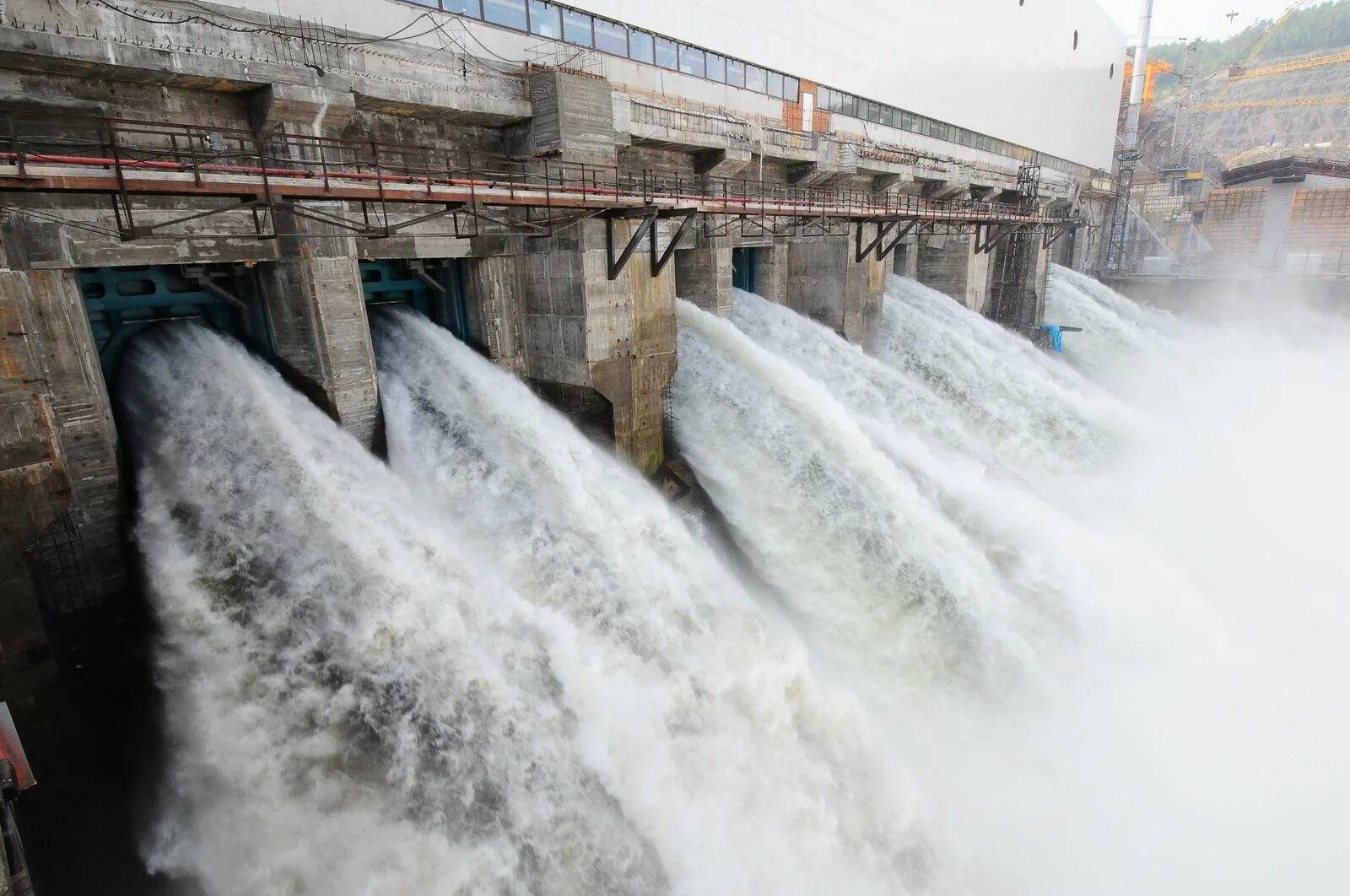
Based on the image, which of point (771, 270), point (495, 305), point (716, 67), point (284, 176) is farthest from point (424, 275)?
point (716, 67)

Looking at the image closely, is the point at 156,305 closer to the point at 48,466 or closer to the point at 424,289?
the point at 48,466

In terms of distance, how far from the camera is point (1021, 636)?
37.2ft

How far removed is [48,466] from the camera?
8.62 meters

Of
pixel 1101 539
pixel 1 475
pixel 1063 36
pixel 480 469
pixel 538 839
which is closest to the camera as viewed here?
pixel 538 839

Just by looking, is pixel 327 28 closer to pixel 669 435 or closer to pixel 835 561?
pixel 669 435

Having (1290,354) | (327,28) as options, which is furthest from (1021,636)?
(1290,354)

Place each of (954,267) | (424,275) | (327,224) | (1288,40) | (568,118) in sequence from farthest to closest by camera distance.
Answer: (1288,40), (954,267), (568,118), (424,275), (327,224)

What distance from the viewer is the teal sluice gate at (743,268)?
69.3 ft

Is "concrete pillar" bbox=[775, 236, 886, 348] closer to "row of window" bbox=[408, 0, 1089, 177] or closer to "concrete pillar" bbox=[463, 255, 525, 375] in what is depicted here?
"row of window" bbox=[408, 0, 1089, 177]

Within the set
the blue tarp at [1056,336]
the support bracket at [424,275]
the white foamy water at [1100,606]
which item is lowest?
the white foamy water at [1100,606]

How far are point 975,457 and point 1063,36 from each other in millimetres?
36267

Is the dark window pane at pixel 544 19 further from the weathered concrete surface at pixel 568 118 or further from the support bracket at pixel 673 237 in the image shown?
the support bracket at pixel 673 237

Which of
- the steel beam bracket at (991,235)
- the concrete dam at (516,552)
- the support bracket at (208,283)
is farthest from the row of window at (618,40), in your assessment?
the steel beam bracket at (991,235)

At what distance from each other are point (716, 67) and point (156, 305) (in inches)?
650
